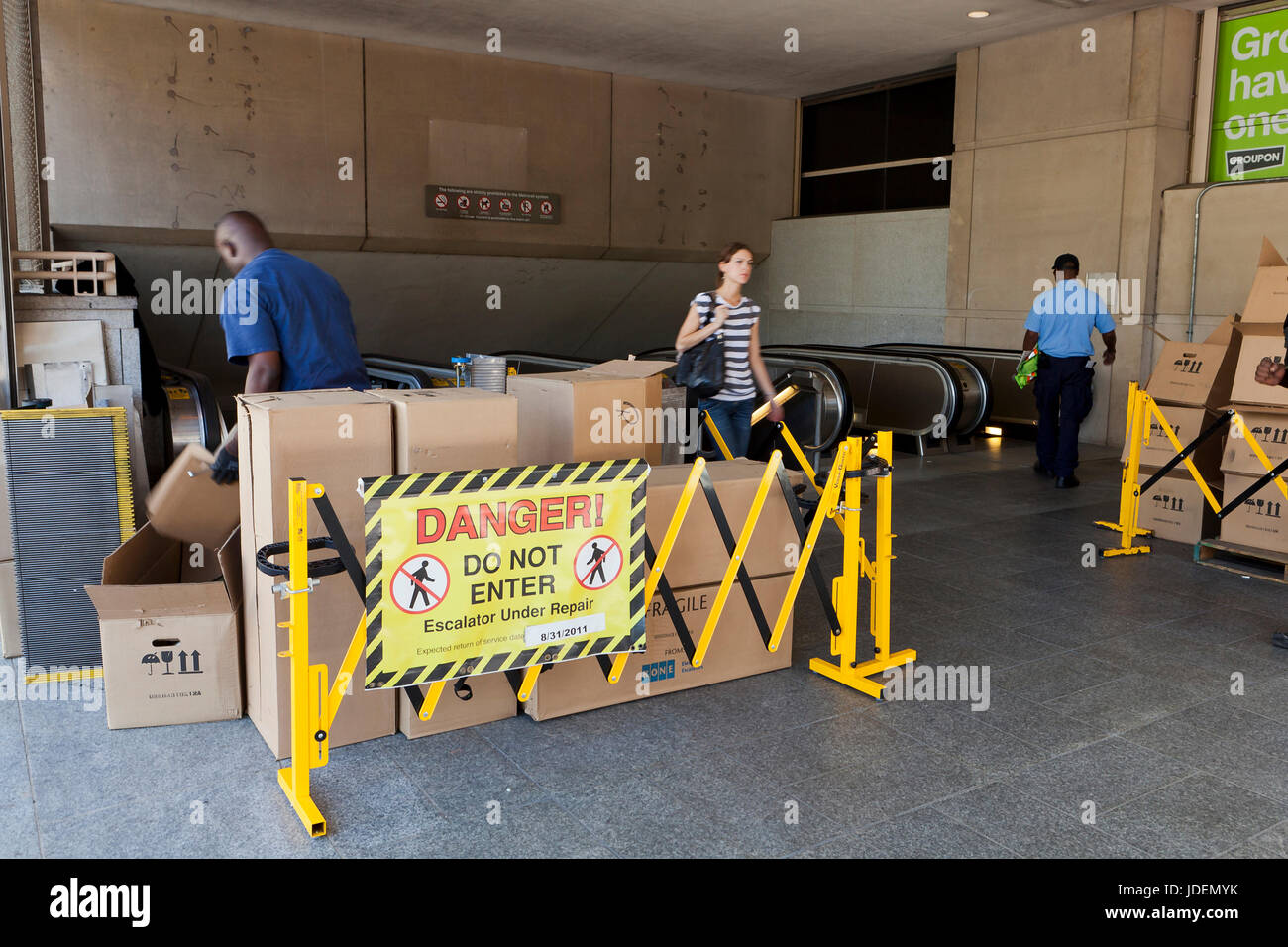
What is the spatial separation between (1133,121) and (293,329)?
363 inches

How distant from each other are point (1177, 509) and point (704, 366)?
3356 millimetres

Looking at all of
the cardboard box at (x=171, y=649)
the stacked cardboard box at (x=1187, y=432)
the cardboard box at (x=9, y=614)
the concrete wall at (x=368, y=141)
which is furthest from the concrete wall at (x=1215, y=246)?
the cardboard box at (x=9, y=614)

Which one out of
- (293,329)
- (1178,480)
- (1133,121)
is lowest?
(1178,480)

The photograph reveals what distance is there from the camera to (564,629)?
10.6 ft

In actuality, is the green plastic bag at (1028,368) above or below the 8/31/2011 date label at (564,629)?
above

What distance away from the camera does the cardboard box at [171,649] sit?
3.50m

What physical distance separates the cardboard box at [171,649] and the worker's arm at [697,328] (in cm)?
265

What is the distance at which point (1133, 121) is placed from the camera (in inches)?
398

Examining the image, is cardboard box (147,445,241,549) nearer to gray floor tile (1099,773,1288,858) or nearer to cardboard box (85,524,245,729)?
cardboard box (85,524,245,729)

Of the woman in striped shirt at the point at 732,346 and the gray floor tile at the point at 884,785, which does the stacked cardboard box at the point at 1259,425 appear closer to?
the woman in striped shirt at the point at 732,346

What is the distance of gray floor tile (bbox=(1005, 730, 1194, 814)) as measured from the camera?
3154 millimetres

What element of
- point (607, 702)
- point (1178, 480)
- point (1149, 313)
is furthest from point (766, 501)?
point (1149, 313)
